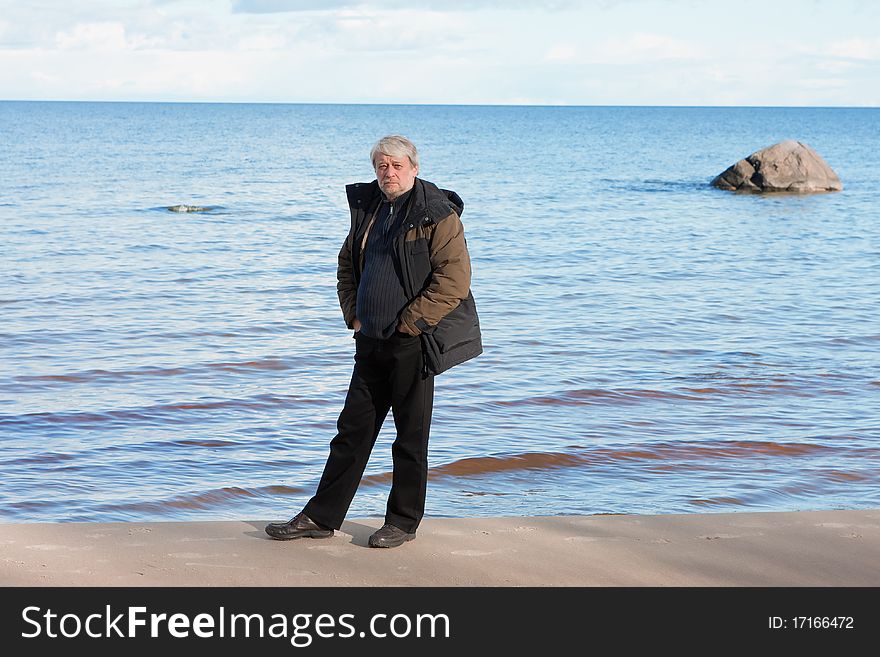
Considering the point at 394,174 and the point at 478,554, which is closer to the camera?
the point at 394,174

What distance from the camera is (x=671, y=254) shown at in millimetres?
22188

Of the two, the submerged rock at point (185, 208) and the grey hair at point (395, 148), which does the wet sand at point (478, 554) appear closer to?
the grey hair at point (395, 148)

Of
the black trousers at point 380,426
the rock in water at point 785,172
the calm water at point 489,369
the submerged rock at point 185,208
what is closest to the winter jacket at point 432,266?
the black trousers at point 380,426

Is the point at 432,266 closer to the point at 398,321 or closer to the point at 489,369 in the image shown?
the point at 398,321

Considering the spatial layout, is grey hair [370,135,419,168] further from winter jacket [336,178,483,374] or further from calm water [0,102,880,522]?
calm water [0,102,880,522]

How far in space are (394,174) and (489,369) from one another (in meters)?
6.41

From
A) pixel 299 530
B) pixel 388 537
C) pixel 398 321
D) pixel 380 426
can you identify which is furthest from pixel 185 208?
pixel 398 321

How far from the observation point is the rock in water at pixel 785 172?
1404 inches

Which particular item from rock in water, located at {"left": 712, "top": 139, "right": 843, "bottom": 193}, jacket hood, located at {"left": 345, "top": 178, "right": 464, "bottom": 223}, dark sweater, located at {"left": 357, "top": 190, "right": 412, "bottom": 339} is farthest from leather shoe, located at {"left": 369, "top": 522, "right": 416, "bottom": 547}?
rock in water, located at {"left": 712, "top": 139, "right": 843, "bottom": 193}

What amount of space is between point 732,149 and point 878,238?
53702 millimetres

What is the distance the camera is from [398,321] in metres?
5.05

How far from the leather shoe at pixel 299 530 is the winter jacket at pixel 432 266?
3.44 feet

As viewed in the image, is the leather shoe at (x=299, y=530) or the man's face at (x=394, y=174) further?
the leather shoe at (x=299, y=530)

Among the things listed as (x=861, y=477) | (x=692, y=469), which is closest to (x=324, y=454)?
→ (x=692, y=469)
